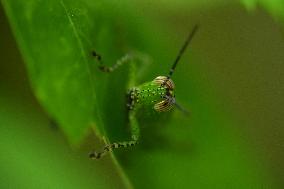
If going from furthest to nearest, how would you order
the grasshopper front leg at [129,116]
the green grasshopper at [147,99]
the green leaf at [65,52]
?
the green grasshopper at [147,99] → the grasshopper front leg at [129,116] → the green leaf at [65,52]

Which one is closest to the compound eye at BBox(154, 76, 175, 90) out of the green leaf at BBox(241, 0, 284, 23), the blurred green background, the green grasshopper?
the green grasshopper

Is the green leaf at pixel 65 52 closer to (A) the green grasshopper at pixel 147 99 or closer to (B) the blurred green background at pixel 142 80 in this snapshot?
(B) the blurred green background at pixel 142 80

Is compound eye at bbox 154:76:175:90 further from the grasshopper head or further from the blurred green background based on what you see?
the blurred green background

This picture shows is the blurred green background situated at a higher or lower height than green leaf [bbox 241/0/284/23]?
higher

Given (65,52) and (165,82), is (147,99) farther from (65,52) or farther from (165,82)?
(65,52)

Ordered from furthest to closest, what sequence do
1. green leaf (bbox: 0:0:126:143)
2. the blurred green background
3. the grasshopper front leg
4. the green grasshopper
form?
the green grasshopper
the grasshopper front leg
the blurred green background
green leaf (bbox: 0:0:126:143)

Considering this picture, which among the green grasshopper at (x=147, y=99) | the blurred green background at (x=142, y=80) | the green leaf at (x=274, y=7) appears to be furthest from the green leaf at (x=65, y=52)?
the green leaf at (x=274, y=7)

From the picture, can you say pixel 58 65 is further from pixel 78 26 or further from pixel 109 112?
pixel 109 112

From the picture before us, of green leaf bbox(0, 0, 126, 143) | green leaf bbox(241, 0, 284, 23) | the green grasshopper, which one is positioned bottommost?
green leaf bbox(241, 0, 284, 23)
